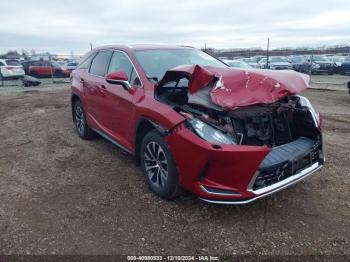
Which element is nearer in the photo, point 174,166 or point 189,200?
point 174,166

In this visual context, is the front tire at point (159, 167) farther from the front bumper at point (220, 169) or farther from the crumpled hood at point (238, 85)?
the crumpled hood at point (238, 85)

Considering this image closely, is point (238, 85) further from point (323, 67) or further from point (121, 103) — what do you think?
point (323, 67)

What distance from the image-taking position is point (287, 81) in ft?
12.0

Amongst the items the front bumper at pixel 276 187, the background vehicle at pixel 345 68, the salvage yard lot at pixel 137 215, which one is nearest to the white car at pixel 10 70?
the salvage yard lot at pixel 137 215

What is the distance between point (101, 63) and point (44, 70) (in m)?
20.6

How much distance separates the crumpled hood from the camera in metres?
3.37

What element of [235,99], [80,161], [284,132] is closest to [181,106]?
[235,99]

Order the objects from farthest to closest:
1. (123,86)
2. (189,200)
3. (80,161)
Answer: (80,161)
(123,86)
(189,200)

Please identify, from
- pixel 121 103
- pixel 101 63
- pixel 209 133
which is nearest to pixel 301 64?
pixel 101 63

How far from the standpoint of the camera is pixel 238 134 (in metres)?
3.42

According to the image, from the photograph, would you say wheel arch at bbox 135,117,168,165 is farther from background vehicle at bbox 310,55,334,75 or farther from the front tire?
background vehicle at bbox 310,55,334,75

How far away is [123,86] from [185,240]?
2134 millimetres

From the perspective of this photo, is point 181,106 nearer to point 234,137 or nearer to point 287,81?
point 234,137

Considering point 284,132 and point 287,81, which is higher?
point 287,81
